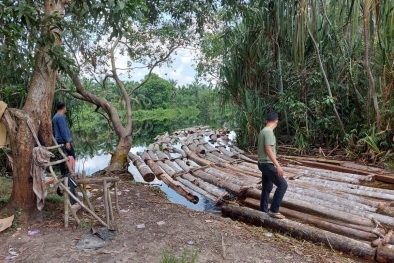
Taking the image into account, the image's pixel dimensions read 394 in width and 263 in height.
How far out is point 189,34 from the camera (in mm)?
9531

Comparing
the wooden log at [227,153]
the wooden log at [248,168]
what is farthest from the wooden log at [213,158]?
the wooden log at [248,168]

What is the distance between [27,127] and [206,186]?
3470 mm

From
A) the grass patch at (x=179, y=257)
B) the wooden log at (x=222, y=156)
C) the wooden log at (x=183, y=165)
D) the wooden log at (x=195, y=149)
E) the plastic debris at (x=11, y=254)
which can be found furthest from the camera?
the wooden log at (x=195, y=149)

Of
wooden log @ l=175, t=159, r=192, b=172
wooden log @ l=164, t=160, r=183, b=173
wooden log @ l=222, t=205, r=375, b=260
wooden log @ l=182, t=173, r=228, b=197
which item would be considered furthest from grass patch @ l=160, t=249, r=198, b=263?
wooden log @ l=164, t=160, r=183, b=173

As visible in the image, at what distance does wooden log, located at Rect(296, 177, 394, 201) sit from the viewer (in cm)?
479

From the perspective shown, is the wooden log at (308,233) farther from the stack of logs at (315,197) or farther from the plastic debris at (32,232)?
the plastic debris at (32,232)

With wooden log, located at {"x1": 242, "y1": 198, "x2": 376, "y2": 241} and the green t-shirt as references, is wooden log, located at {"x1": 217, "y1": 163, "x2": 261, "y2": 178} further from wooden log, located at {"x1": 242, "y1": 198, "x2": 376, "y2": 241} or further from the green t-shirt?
the green t-shirt

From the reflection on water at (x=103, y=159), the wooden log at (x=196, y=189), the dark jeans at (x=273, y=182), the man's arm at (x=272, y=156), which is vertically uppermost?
the man's arm at (x=272, y=156)

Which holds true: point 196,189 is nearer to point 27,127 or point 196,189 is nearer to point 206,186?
point 206,186

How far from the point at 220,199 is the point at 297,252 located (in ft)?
6.80

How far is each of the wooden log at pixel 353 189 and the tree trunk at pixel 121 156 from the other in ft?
14.4

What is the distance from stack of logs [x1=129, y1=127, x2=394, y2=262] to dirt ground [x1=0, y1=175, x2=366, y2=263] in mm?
221

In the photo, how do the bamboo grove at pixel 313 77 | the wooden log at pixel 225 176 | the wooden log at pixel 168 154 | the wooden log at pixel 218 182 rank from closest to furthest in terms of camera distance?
the wooden log at pixel 218 182 < the wooden log at pixel 225 176 < the bamboo grove at pixel 313 77 < the wooden log at pixel 168 154

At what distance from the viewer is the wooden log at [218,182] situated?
5.63m
